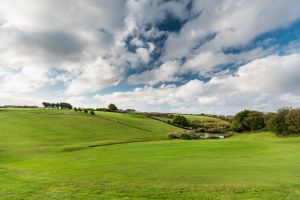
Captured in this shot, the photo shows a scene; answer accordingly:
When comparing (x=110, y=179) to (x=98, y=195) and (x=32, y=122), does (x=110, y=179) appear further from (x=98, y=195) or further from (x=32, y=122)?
(x=32, y=122)

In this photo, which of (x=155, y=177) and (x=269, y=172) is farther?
(x=269, y=172)

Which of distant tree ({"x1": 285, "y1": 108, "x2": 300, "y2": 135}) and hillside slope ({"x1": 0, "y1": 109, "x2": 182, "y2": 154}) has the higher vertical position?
distant tree ({"x1": 285, "y1": 108, "x2": 300, "y2": 135})

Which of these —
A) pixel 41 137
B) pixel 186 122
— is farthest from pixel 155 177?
pixel 186 122

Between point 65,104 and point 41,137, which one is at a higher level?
point 65,104

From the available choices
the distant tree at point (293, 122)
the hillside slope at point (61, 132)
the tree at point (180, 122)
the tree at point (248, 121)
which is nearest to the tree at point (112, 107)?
the tree at point (180, 122)

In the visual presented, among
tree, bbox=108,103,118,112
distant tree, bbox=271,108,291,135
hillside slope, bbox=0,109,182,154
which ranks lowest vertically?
hillside slope, bbox=0,109,182,154

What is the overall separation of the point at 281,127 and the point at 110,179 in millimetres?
76243

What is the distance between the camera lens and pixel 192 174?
22.9m

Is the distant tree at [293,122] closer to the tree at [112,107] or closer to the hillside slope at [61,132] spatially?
the hillside slope at [61,132]

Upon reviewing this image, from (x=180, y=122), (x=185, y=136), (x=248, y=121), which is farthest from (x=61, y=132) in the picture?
(x=180, y=122)

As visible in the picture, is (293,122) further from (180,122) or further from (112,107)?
(112,107)

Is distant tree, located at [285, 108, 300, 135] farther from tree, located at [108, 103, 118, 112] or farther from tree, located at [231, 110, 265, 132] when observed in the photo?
tree, located at [108, 103, 118, 112]

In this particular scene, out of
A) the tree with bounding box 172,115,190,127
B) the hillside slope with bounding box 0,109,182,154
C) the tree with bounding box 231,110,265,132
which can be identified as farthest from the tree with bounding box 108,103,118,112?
the tree with bounding box 231,110,265,132

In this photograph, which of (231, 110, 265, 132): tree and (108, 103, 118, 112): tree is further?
(108, 103, 118, 112): tree
